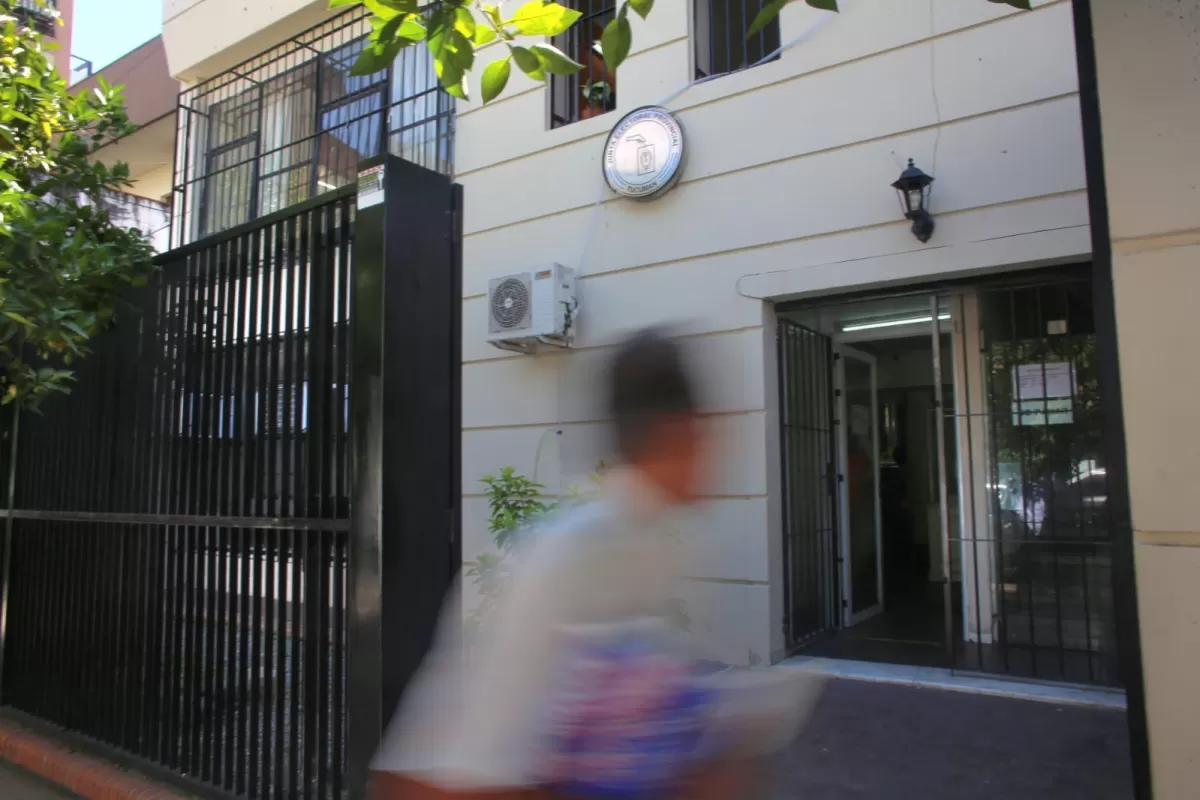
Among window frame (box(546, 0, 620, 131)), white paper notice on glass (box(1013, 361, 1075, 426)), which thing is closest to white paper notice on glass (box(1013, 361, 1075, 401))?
white paper notice on glass (box(1013, 361, 1075, 426))

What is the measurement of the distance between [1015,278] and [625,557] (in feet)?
14.0

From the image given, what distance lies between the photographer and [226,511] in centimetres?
360

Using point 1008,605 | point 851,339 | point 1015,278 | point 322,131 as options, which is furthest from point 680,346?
point 322,131

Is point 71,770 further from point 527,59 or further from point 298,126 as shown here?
point 298,126

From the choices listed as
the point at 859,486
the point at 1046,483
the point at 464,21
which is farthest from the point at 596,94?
the point at 1046,483

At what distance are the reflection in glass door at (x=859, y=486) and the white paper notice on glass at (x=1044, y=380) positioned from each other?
5.18 ft

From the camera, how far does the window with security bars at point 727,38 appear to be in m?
6.11

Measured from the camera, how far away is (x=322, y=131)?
8.22 metres

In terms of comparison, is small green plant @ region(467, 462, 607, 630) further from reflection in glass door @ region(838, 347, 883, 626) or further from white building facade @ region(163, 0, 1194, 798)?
reflection in glass door @ region(838, 347, 883, 626)

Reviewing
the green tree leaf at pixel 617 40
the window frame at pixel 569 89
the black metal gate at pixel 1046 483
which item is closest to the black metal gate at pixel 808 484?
the black metal gate at pixel 1046 483

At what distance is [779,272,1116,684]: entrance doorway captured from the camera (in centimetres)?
518

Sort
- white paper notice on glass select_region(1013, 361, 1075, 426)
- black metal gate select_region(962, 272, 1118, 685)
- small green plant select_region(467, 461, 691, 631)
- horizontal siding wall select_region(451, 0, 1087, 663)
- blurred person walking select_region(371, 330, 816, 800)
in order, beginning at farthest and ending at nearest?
white paper notice on glass select_region(1013, 361, 1075, 426) < black metal gate select_region(962, 272, 1118, 685) < small green plant select_region(467, 461, 691, 631) < horizontal siding wall select_region(451, 0, 1087, 663) < blurred person walking select_region(371, 330, 816, 800)

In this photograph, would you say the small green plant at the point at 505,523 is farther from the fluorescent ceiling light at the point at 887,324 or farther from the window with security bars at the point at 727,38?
the window with security bars at the point at 727,38

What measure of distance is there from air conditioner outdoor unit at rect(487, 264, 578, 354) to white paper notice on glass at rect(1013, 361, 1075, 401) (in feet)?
10.6
